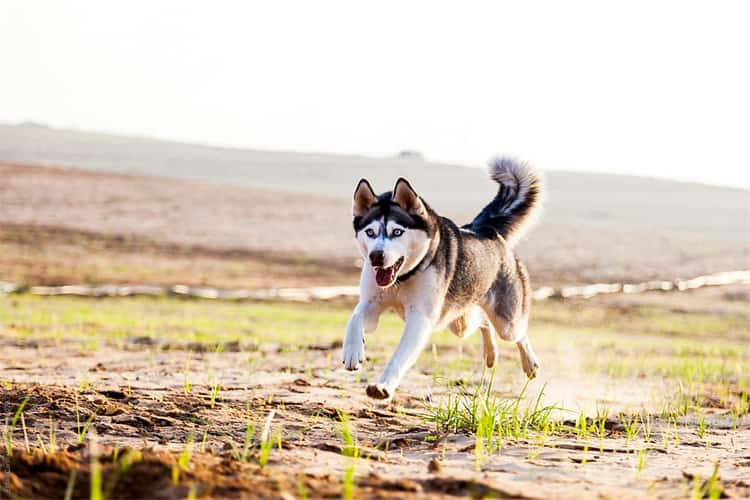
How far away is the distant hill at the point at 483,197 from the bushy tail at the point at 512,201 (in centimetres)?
1878

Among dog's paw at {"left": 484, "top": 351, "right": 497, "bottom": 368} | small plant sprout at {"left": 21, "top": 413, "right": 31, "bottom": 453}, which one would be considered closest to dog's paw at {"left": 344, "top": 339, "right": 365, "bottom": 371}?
small plant sprout at {"left": 21, "top": 413, "right": 31, "bottom": 453}

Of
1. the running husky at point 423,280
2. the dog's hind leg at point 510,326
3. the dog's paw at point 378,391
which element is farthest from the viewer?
the dog's hind leg at point 510,326

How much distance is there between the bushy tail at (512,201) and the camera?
7.90m

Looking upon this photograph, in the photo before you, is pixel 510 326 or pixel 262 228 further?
pixel 262 228

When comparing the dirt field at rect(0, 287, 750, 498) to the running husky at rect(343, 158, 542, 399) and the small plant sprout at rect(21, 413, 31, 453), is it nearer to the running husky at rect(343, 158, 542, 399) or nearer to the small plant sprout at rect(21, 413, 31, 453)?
the small plant sprout at rect(21, 413, 31, 453)

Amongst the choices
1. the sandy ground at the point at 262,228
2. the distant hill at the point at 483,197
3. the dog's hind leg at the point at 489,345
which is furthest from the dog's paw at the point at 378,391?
the distant hill at the point at 483,197

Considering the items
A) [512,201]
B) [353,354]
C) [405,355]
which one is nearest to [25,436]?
[353,354]

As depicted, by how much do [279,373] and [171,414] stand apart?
2470 mm

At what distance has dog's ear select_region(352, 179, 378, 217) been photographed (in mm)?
6012

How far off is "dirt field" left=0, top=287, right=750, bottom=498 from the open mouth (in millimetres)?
755

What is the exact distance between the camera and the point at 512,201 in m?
8.04

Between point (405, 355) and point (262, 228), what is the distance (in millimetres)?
25959

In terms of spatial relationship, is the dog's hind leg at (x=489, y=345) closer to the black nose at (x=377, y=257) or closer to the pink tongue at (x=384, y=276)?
the pink tongue at (x=384, y=276)

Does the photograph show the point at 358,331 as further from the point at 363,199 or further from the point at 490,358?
the point at 490,358
